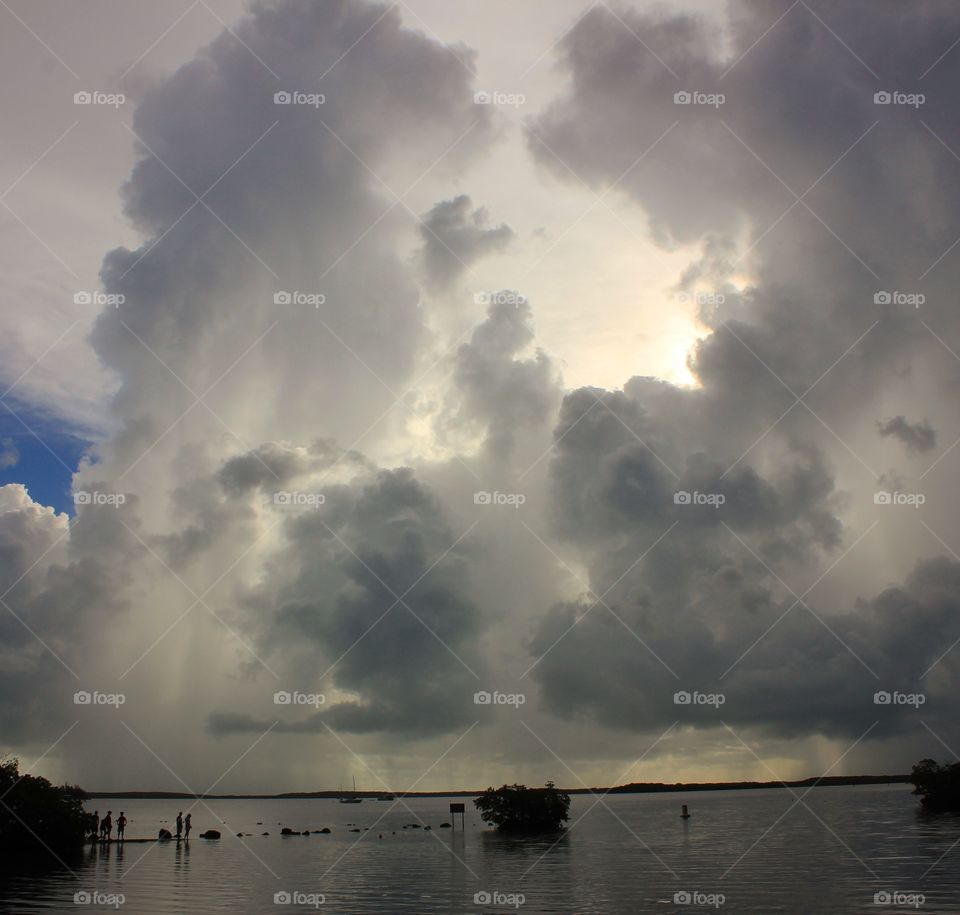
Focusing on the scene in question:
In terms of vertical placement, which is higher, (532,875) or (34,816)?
(34,816)

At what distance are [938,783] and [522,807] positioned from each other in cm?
6056

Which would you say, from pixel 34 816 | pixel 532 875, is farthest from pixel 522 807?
pixel 34 816

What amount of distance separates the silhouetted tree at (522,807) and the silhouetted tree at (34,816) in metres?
46.4

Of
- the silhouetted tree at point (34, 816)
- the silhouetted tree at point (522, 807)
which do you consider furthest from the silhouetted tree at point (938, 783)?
the silhouetted tree at point (34, 816)

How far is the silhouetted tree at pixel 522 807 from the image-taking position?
310 feet

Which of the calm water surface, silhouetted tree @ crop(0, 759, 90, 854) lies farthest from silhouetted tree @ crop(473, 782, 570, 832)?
silhouetted tree @ crop(0, 759, 90, 854)

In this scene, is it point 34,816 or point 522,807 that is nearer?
point 34,816

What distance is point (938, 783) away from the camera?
110 meters

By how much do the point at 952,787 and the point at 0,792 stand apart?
113 m

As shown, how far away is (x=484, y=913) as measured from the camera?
120ft

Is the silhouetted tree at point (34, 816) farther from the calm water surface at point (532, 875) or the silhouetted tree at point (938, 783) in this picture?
the silhouetted tree at point (938, 783)

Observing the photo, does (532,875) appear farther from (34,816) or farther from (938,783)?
(938,783)

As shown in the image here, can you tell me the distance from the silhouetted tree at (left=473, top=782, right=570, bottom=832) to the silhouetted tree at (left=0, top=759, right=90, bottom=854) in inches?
1827

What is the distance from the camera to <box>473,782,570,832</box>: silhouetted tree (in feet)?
310
